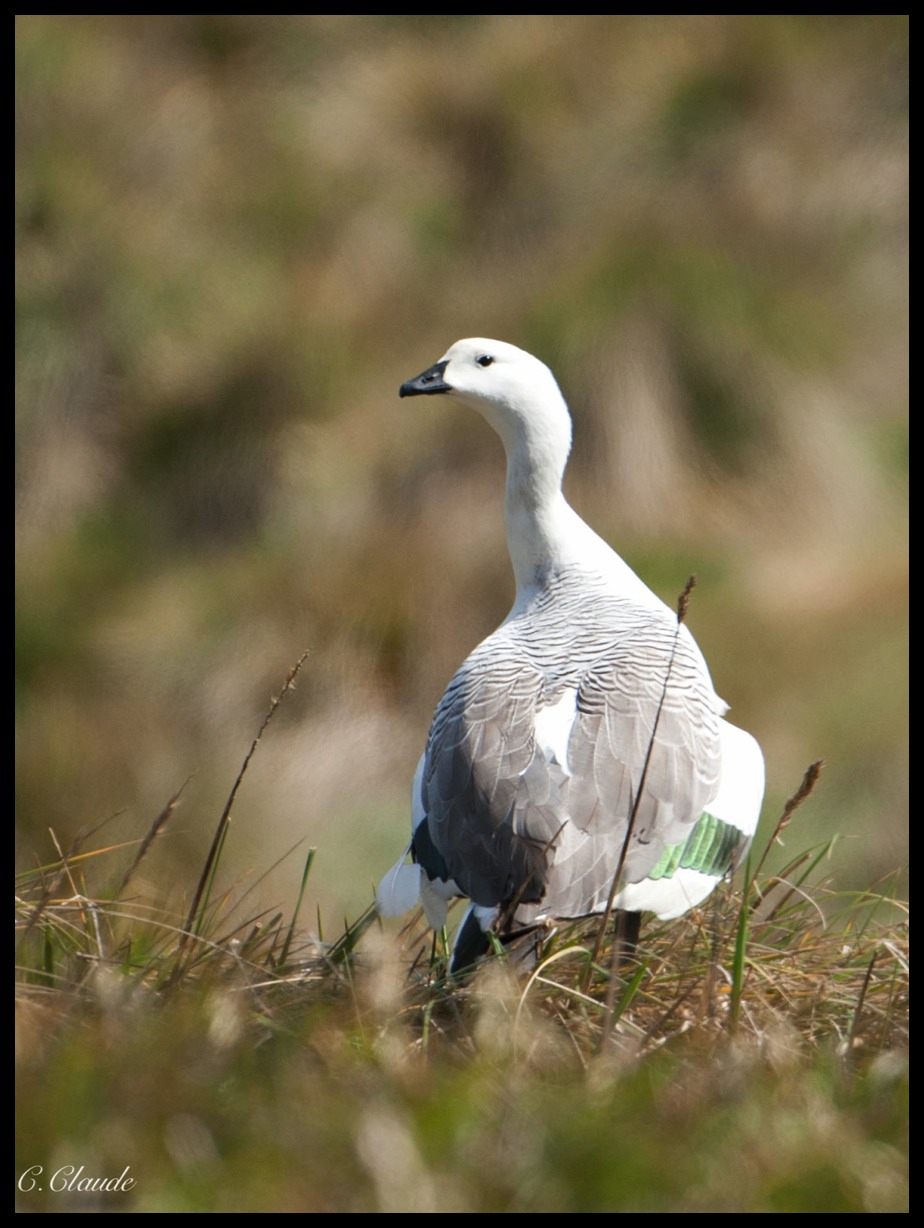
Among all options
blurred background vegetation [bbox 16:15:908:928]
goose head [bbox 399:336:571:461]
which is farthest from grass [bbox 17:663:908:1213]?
blurred background vegetation [bbox 16:15:908:928]

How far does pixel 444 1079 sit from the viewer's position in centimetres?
321

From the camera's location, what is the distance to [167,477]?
44.0ft

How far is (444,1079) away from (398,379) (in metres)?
10.1

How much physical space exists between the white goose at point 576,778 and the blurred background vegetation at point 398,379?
17.3 ft

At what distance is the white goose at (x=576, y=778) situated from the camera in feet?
13.8

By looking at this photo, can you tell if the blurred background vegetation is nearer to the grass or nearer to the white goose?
the white goose

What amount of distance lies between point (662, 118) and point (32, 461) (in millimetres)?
6113

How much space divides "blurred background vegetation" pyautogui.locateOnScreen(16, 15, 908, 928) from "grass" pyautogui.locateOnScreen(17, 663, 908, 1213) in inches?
240

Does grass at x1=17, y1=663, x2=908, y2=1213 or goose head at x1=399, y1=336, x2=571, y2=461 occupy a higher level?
goose head at x1=399, y1=336, x2=571, y2=461

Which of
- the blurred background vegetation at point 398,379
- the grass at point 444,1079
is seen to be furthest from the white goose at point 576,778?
the blurred background vegetation at point 398,379

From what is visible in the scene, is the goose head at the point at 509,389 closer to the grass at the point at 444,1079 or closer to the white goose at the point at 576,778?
the white goose at the point at 576,778

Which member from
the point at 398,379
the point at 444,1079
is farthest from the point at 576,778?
the point at 398,379

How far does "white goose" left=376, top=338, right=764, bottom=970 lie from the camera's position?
420 centimetres
